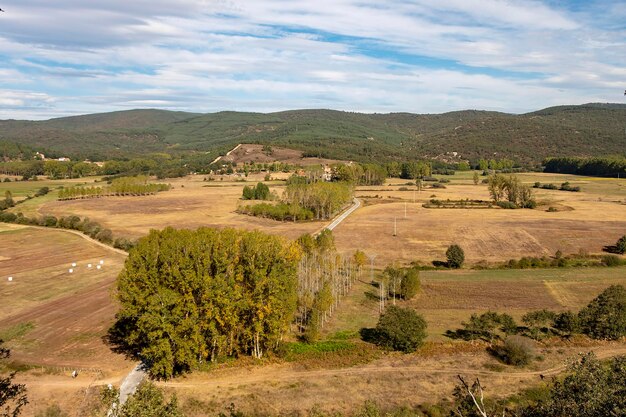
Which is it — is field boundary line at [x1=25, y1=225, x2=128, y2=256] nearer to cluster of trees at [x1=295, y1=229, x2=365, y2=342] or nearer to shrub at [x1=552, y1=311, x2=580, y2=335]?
cluster of trees at [x1=295, y1=229, x2=365, y2=342]

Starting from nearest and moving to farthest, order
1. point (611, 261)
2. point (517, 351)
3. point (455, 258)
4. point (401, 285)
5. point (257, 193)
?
1. point (517, 351)
2. point (401, 285)
3. point (455, 258)
4. point (611, 261)
5. point (257, 193)

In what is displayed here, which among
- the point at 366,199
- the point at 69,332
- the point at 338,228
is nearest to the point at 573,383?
the point at 69,332

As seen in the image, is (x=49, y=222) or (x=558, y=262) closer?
(x=558, y=262)

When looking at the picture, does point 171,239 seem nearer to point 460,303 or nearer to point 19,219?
point 460,303

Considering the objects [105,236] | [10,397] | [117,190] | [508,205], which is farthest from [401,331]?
[117,190]

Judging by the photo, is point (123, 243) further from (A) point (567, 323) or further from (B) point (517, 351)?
(A) point (567, 323)

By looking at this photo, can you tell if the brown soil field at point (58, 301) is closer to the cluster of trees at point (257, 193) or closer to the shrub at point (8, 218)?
the shrub at point (8, 218)
